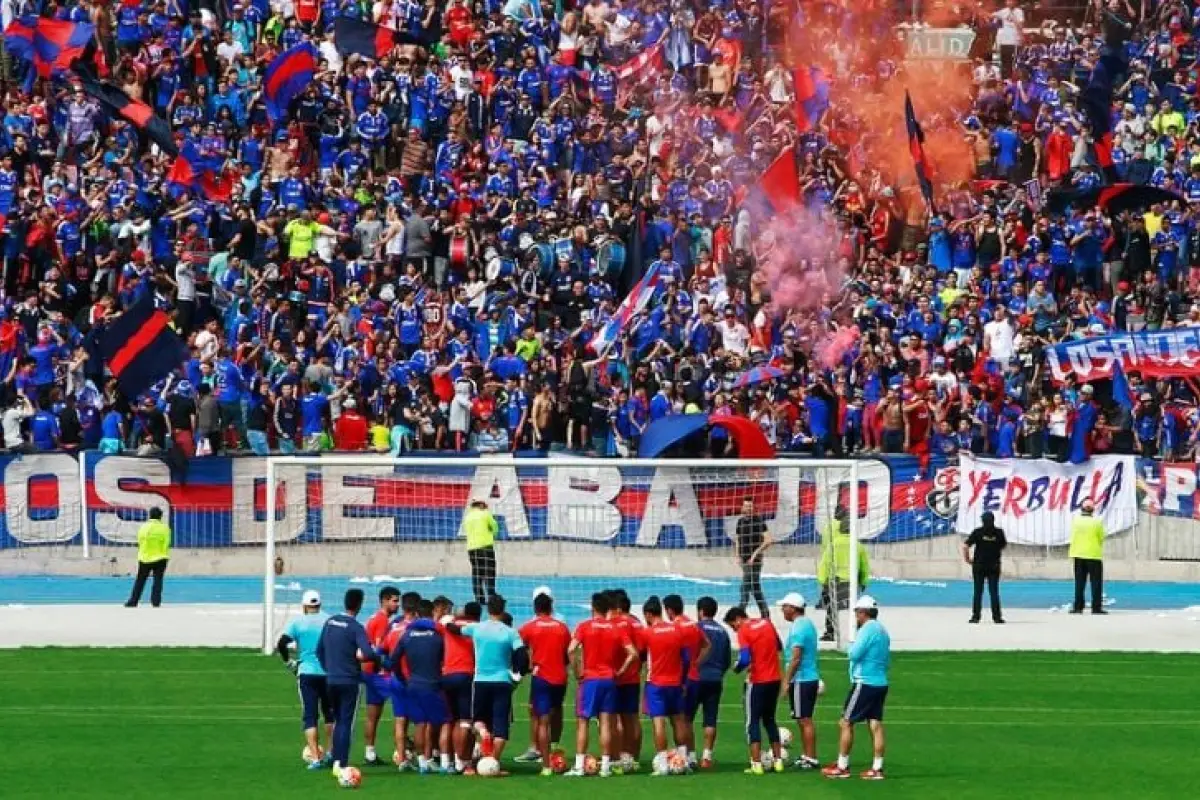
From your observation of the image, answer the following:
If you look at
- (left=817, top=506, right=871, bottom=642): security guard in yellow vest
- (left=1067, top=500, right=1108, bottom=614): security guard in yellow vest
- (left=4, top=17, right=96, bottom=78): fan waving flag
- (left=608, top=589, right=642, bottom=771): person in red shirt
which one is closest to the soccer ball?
(left=608, top=589, right=642, bottom=771): person in red shirt

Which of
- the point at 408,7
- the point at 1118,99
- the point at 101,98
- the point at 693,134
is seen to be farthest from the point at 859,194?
the point at 101,98

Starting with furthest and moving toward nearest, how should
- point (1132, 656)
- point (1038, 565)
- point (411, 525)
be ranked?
point (1038, 565) < point (411, 525) < point (1132, 656)

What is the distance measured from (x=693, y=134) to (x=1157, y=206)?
763 centimetres

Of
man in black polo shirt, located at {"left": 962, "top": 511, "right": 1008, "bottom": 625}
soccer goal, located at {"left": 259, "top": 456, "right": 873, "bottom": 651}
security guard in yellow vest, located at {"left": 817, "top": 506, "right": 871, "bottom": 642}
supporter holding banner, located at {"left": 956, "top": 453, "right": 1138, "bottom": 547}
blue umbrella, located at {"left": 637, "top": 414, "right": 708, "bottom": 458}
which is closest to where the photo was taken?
security guard in yellow vest, located at {"left": 817, "top": 506, "right": 871, "bottom": 642}

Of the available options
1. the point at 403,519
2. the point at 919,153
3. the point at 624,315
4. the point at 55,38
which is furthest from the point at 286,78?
the point at 919,153

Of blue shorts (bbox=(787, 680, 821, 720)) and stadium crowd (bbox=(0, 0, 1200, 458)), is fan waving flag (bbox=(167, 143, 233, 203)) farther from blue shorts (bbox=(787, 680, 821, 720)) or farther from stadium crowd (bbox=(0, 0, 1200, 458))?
blue shorts (bbox=(787, 680, 821, 720))

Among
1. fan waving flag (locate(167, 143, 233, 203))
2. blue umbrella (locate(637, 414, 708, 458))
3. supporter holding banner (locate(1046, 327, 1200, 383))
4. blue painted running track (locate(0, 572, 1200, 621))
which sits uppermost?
fan waving flag (locate(167, 143, 233, 203))

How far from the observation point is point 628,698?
2231 centimetres

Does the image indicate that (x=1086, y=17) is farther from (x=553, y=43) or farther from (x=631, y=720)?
(x=631, y=720)

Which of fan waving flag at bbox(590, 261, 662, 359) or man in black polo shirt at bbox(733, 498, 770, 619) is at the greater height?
fan waving flag at bbox(590, 261, 662, 359)

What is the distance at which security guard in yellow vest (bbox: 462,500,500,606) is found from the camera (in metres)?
32.1

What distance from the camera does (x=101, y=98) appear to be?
1638 inches

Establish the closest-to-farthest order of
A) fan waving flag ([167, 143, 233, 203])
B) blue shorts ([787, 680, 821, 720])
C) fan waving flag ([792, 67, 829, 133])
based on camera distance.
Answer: blue shorts ([787, 680, 821, 720]) < fan waving flag ([167, 143, 233, 203]) < fan waving flag ([792, 67, 829, 133])

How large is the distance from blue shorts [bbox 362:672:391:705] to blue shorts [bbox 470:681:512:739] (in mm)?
754
